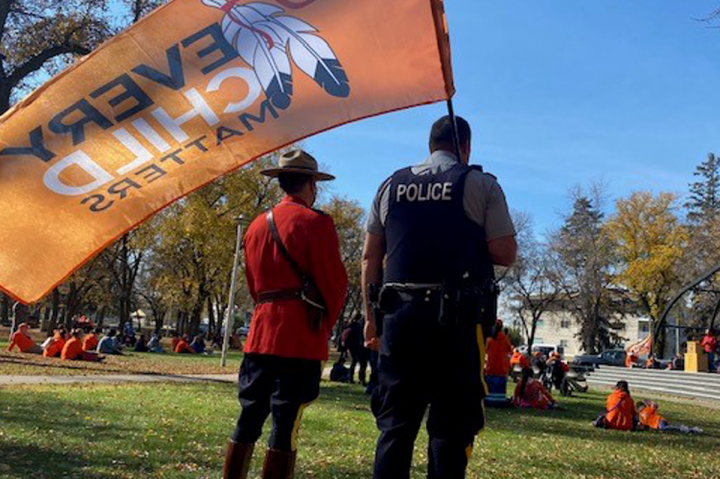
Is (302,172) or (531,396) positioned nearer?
(302,172)

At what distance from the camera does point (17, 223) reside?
11.9ft

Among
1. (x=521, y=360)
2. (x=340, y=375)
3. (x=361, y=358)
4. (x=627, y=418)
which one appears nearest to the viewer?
(x=627, y=418)

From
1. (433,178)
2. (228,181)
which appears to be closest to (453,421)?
(433,178)

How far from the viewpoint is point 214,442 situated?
275 inches

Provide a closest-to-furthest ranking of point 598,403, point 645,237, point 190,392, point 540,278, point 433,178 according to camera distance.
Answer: point 433,178
point 190,392
point 598,403
point 645,237
point 540,278

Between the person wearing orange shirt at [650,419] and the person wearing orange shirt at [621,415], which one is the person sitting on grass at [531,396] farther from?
the person wearing orange shirt at [621,415]

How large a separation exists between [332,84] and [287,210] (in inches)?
30.0

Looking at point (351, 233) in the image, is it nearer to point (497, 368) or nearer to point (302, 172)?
point (497, 368)

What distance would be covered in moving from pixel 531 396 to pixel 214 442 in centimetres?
961

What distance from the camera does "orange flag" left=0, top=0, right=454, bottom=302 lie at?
3635 mm

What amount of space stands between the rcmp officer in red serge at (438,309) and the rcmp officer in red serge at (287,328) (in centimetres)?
42

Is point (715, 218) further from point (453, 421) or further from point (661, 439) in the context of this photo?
point (453, 421)

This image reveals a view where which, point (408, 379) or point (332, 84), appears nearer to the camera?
point (408, 379)

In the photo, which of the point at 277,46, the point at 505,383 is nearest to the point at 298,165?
the point at 277,46
